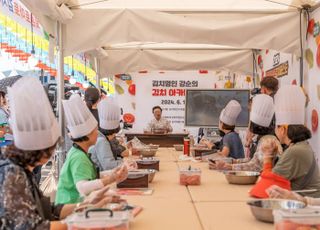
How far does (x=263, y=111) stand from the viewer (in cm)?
369

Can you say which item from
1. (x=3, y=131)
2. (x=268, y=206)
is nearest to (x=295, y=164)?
(x=268, y=206)

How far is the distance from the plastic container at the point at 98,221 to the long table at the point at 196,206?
475mm

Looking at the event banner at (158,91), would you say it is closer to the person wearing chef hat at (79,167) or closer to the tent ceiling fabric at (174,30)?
the tent ceiling fabric at (174,30)

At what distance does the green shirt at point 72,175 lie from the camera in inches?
102

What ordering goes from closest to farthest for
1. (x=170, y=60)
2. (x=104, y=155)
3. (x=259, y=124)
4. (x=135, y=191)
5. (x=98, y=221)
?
(x=98, y=221)
(x=135, y=191)
(x=104, y=155)
(x=259, y=124)
(x=170, y=60)

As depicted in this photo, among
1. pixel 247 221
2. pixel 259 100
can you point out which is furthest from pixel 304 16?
pixel 247 221

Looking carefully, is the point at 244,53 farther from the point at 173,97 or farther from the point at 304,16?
the point at 173,97

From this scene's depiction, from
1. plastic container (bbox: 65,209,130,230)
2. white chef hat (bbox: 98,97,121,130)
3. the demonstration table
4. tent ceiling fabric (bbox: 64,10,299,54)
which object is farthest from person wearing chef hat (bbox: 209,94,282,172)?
the demonstration table

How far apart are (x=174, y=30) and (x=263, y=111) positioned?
1.60 m

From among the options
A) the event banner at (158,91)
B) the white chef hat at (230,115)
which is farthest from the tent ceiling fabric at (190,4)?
the event banner at (158,91)

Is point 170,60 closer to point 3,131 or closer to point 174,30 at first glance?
point 174,30

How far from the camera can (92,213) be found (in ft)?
5.38

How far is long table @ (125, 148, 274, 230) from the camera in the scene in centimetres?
210

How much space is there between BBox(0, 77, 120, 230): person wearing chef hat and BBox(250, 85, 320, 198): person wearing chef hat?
126 cm
